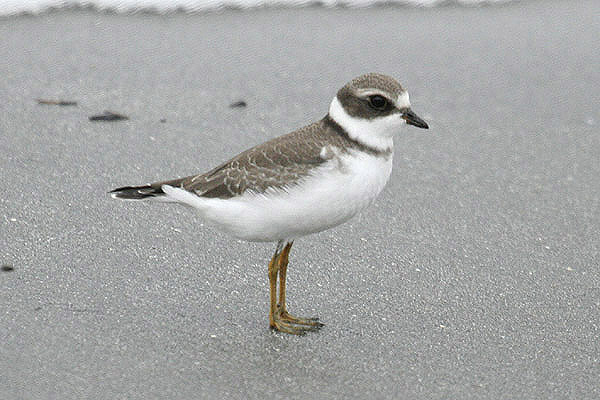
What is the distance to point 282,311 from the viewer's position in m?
3.21

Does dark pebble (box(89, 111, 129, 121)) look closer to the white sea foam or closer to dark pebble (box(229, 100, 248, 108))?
dark pebble (box(229, 100, 248, 108))

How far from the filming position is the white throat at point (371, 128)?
300cm

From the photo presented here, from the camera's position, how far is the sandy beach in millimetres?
2885

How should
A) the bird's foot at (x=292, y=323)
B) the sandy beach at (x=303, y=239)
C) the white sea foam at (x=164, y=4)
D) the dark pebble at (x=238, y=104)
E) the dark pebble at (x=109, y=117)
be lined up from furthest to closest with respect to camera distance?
the white sea foam at (x=164, y=4)
the dark pebble at (x=238, y=104)
the dark pebble at (x=109, y=117)
the bird's foot at (x=292, y=323)
the sandy beach at (x=303, y=239)

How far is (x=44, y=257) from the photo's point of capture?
3395 millimetres

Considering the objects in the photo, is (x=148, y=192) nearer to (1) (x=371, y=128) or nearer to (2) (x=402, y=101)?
(1) (x=371, y=128)

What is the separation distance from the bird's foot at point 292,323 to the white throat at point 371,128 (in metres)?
0.67

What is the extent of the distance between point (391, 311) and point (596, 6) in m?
4.75

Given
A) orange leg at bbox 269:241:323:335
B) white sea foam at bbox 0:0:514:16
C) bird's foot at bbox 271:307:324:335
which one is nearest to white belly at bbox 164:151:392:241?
orange leg at bbox 269:241:323:335

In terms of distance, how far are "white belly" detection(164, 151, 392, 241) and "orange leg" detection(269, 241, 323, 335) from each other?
0.51 feet

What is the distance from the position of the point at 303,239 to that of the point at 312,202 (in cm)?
89

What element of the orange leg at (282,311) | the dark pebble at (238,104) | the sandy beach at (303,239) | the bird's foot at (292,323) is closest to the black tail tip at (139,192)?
the sandy beach at (303,239)

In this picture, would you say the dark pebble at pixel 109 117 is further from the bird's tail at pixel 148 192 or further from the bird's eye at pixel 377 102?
the bird's eye at pixel 377 102

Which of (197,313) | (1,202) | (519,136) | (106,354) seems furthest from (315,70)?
(106,354)
